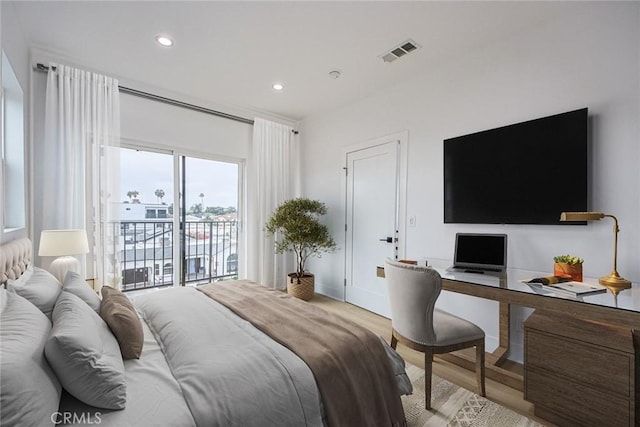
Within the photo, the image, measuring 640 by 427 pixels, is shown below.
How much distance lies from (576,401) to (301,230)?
9.56 ft

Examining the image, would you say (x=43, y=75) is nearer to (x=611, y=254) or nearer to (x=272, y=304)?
(x=272, y=304)

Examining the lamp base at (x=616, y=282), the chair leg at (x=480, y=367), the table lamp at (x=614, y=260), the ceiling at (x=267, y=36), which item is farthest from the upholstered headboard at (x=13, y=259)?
the lamp base at (x=616, y=282)

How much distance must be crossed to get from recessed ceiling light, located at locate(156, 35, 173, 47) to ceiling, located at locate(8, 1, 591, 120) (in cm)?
4

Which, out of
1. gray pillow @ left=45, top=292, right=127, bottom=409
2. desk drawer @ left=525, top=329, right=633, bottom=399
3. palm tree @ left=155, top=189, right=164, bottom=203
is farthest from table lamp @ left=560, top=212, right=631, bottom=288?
palm tree @ left=155, top=189, right=164, bottom=203

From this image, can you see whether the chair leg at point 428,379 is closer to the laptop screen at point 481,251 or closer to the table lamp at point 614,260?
the laptop screen at point 481,251

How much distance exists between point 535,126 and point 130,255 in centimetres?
437

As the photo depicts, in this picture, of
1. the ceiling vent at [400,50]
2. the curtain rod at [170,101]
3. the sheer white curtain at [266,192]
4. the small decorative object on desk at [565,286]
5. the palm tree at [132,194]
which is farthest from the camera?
the sheer white curtain at [266,192]

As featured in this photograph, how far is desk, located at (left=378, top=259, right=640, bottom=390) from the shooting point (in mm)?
1390

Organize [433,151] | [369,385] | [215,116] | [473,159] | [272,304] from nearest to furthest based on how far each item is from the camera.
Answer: [369,385]
[272,304]
[473,159]
[433,151]
[215,116]

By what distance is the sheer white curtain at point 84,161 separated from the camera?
2.74 metres

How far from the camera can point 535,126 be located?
2.24 m

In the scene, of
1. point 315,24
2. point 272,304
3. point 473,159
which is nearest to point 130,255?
point 272,304

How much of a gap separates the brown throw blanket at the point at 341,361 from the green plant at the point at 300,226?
2.01m

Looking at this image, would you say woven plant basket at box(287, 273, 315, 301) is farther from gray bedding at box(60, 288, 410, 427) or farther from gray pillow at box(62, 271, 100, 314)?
gray pillow at box(62, 271, 100, 314)
